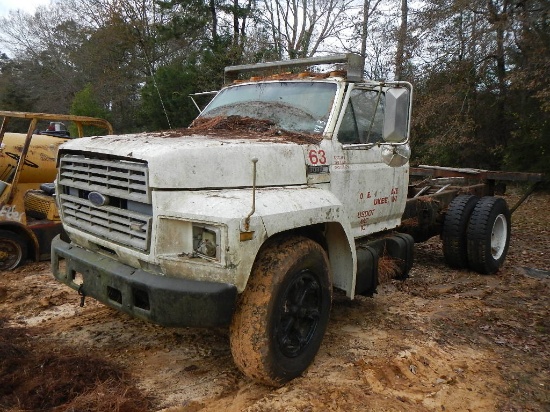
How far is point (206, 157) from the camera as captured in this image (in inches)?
125

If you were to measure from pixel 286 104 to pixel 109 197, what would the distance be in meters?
1.85

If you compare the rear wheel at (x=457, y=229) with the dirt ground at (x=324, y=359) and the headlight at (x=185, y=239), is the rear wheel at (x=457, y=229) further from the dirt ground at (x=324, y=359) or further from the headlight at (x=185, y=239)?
the headlight at (x=185, y=239)

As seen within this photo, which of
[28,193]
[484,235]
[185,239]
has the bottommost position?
[484,235]

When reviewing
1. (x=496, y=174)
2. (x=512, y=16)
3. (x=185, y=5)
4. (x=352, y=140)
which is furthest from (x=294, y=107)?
(x=185, y=5)

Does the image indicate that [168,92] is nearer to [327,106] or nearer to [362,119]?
[362,119]

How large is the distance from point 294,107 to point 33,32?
33785mm

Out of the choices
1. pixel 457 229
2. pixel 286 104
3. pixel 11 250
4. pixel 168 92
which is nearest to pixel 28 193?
pixel 11 250

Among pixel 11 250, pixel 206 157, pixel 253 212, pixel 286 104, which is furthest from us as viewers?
pixel 11 250

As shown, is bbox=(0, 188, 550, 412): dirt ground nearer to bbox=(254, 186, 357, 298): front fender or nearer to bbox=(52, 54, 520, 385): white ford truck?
bbox=(52, 54, 520, 385): white ford truck

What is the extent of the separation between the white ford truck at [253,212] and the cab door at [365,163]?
16 mm

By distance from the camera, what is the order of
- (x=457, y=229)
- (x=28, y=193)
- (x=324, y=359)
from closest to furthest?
(x=324, y=359) < (x=457, y=229) < (x=28, y=193)

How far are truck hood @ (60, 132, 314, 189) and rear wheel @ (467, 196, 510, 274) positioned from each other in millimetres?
3522

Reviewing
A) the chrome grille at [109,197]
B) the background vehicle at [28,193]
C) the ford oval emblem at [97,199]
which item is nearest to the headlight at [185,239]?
the chrome grille at [109,197]

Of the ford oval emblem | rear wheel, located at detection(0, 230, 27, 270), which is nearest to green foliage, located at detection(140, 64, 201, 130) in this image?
rear wheel, located at detection(0, 230, 27, 270)
